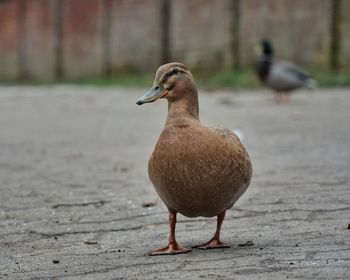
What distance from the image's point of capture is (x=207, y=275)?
11.0 ft

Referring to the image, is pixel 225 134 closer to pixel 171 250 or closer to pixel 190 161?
pixel 190 161

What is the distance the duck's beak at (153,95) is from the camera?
12.5 ft

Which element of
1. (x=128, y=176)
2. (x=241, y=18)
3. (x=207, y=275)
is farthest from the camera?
(x=241, y=18)

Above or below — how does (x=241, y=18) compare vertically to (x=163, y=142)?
below

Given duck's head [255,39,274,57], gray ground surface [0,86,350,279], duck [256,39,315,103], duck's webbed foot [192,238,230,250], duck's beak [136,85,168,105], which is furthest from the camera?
duck's head [255,39,274,57]

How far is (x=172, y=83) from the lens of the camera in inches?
152

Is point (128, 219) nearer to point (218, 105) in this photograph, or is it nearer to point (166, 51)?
point (218, 105)

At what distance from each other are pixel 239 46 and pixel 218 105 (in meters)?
5.44

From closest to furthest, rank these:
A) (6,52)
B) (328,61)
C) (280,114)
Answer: (280,114)
(328,61)
(6,52)

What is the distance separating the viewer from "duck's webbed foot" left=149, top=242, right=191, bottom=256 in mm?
3814

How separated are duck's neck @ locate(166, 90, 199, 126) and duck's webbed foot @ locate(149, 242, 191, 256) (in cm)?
59

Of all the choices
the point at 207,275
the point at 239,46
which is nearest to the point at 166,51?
the point at 239,46

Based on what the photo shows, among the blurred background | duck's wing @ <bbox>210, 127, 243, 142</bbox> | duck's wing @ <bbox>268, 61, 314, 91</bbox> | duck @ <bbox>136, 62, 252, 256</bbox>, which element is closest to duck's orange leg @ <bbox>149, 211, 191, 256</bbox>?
duck @ <bbox>136, 62, 252, 256</bbox>

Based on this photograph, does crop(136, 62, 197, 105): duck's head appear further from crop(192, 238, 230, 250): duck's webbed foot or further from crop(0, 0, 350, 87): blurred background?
crop(0, 0, 350, 87): blurred background
